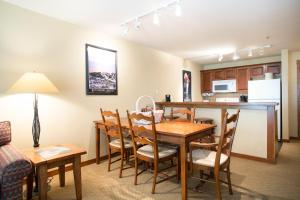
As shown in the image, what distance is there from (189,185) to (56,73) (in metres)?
2.45

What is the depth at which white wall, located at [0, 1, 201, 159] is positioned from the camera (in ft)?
7.74

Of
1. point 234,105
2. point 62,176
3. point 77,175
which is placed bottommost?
point 62,176

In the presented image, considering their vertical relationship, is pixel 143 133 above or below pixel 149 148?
above

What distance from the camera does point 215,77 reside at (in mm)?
6137

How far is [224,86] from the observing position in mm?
5883

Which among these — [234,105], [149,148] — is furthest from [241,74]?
[149,148]

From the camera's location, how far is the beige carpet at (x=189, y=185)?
2127 mm

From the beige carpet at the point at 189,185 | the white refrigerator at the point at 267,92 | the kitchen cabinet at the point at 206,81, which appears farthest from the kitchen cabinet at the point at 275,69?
the beige carpet at the point at 189,185

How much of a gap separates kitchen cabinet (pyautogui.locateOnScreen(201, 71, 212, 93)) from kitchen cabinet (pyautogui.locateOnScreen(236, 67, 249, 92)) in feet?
2.91

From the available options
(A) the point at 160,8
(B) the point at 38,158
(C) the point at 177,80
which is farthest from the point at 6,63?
(C) the point at 177,80

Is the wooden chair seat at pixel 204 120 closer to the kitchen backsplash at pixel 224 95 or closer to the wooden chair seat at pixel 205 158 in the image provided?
the wooden chair seat at pixel 205 158

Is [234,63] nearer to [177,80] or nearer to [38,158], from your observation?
[177,80]

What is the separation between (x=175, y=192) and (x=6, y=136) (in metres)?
2.02

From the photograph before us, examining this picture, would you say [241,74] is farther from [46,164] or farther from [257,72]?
[46,164]
